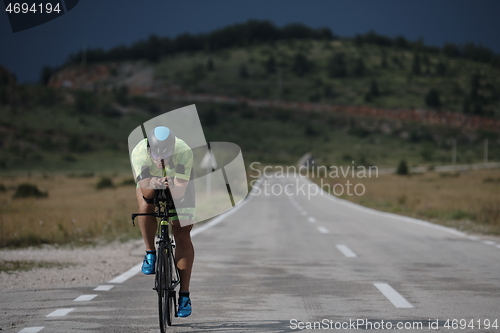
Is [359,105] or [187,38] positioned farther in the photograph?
[187,38]

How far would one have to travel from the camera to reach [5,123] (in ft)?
283

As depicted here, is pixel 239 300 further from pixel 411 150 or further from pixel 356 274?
pixel 411 150

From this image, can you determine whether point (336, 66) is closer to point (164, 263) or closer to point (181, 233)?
point (181, 233)

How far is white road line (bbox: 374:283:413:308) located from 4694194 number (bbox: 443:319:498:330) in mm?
838

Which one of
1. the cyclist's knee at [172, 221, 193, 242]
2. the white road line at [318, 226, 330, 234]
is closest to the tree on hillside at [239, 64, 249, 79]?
the white road line at [318, 226, 330, 234]

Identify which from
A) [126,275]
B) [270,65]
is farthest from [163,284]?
[270,65]

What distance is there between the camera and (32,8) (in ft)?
43.5

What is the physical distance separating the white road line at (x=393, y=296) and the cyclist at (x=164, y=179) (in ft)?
8.22

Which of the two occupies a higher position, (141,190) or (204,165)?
(141,190)

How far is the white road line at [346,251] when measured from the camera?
1154 cm

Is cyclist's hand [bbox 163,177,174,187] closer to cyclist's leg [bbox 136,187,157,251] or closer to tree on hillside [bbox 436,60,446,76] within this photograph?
cyclist's leg [bbox 136,187,157,251]

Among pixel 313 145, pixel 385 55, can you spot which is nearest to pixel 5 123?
pixel 313 145

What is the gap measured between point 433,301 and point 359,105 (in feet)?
388

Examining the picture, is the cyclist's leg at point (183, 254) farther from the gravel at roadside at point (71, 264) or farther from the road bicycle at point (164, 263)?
the gravel at roadside at point (71, 264)
